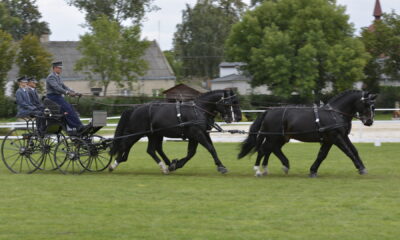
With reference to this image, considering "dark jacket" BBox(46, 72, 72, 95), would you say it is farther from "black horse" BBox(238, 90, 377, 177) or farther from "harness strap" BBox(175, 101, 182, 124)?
"black horse" BBox(238, 90, 377, 177)

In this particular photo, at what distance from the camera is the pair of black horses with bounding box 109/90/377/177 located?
13484 mm

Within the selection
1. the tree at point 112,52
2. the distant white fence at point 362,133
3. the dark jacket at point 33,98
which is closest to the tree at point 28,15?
the tree at point 112,52

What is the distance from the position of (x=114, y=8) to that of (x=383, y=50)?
25.3 m

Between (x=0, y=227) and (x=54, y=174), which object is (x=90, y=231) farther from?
(x=54, y=174)

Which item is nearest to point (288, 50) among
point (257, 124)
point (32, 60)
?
point (32, 60)

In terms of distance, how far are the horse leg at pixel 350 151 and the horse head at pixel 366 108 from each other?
1.73 ft

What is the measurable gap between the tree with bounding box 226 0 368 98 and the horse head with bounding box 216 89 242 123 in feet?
113

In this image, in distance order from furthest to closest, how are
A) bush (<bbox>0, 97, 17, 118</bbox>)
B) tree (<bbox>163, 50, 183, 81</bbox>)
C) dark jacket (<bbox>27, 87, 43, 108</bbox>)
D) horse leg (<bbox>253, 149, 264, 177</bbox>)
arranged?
tree (<bbox>163, 50, 183, 81</bbox>) → bush (<bbox>0, 97, 17, 118</bbox>) → dark jacket (<bbox>27, 87, 43, 108</bbox>) → horse leg (<bbox>253, 149, 264, 177</bbox>)

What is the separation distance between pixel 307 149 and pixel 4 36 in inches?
850

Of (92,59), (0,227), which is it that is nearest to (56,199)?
(0,227)

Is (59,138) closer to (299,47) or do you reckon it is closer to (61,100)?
(61,100)

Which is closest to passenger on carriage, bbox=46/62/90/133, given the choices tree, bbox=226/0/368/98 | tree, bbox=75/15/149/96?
tree, bbox=226/0/368/98

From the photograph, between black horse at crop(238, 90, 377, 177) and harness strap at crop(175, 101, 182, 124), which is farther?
harness strap at crop(175, 101, 182, 124)

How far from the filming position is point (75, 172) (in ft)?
48.2
